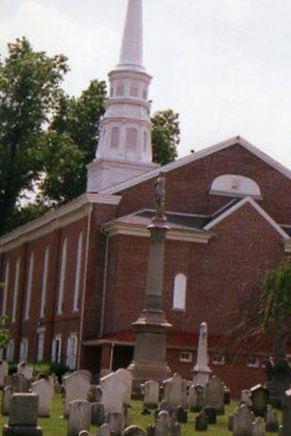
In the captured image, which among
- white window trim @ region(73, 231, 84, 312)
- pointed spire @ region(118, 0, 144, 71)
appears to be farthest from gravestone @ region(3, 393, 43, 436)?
pointed spire @ region(118, 0, 144, 71)

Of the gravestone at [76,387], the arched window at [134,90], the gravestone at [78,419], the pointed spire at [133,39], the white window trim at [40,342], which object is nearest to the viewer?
the gravestone at [78,419]

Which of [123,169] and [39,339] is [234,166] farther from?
[39,339]

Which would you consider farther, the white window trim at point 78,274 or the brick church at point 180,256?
the white window trim at point 78,274

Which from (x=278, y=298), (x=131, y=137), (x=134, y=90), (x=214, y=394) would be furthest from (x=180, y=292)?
(x=214, y=394)

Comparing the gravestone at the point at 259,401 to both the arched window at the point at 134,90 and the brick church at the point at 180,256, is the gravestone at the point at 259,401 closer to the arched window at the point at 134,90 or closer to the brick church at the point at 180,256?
the brick church at the point at 180,256

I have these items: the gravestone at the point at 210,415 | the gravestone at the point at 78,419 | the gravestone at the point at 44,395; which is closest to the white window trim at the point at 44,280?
the gravestone at the point at 44,395

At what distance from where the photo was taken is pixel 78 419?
2447 cm

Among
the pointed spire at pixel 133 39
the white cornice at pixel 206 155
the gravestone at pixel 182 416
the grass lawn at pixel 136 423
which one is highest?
the pointed spire at pixel 133 39

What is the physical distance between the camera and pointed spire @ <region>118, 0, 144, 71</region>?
219 ft

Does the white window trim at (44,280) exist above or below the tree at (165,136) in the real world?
below

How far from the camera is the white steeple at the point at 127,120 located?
66000mm

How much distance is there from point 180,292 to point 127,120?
43.6ft

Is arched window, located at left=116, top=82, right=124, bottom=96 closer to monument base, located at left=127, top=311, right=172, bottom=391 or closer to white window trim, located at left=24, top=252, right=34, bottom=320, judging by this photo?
white window trim, located at left=24, top=252, right=34, bottom=320

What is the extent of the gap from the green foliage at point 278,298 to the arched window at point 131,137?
29158mm
